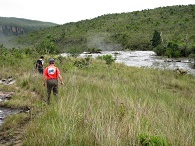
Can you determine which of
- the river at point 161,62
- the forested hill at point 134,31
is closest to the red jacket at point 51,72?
the river at point 161,62

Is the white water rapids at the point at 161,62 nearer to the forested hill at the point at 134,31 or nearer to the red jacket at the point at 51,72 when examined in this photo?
the red jacket at the point at 51,72

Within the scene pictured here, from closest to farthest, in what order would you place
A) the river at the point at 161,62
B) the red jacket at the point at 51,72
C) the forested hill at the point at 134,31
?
1. the red jacket at the point at 51,72
2. the river at the point at 161,62
3. the forested hill at the point at 134,31

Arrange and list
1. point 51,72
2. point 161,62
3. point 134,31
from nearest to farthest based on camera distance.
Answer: point 51,72
point 161,62
point 134,31

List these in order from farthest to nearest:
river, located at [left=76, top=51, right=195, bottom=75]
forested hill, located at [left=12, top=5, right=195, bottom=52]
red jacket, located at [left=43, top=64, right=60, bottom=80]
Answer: forested hill, located at [left=12, top=5, right=195, bottom=52], river, located at [left=76, top=51, right=195, bottom=75], red jacket, located at [left=43, top=64, right=60, bottom=80]

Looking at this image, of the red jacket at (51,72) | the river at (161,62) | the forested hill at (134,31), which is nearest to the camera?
the red jacket at (51,72)

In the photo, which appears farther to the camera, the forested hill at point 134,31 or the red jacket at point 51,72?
the forested hill at point 134,31

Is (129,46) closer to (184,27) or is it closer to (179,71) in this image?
(184,27)

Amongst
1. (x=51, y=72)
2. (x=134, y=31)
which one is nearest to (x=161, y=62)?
(x=51, y=72)

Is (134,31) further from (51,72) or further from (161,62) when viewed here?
(51,72)

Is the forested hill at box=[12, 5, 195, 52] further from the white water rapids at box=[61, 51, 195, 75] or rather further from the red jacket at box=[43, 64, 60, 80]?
the red jacket at box=[43, 64, 60, 80]

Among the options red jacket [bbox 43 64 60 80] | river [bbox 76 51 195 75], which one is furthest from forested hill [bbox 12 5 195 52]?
red jacket [bbox 43 64 60 80]

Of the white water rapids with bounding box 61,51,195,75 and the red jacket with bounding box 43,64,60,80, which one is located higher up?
the red jacket with bounding box 43,64,60,80

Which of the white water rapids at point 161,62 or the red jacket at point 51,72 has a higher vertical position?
the red jacket at point 51,72

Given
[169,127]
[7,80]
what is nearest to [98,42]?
[7,80]
